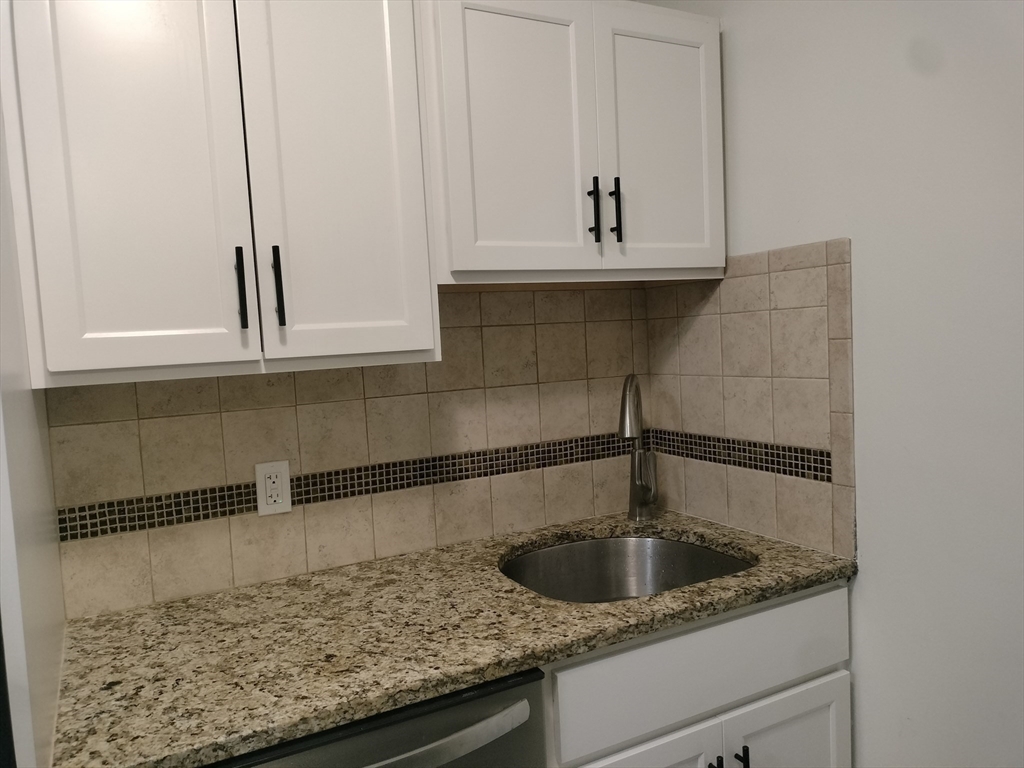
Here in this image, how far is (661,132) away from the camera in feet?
5.56

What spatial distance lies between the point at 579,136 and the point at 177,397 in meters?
1.02

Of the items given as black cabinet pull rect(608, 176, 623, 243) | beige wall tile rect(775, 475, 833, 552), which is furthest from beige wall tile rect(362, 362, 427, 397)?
beige wall tile rect(775, 475, 833, 552)

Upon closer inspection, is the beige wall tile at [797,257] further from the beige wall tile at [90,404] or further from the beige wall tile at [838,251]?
the beige wall tile at [90,404]

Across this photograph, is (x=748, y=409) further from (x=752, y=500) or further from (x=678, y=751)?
(x=678, y=751)

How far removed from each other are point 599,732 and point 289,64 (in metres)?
1.32

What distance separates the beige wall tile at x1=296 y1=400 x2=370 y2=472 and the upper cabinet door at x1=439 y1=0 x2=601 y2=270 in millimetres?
476

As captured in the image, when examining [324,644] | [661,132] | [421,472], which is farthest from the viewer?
[421,472]

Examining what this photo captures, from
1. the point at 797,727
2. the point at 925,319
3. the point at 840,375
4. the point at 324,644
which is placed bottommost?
the point at 797,727

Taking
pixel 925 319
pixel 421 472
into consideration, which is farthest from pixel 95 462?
pixel 925 319

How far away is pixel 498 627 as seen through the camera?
51.0 inches

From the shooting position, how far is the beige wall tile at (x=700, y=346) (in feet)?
6.12

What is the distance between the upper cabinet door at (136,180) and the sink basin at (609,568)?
924 mm

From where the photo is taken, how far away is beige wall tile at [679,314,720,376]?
187 centimetres

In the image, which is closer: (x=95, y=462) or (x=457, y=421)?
(x=95, y=462)
